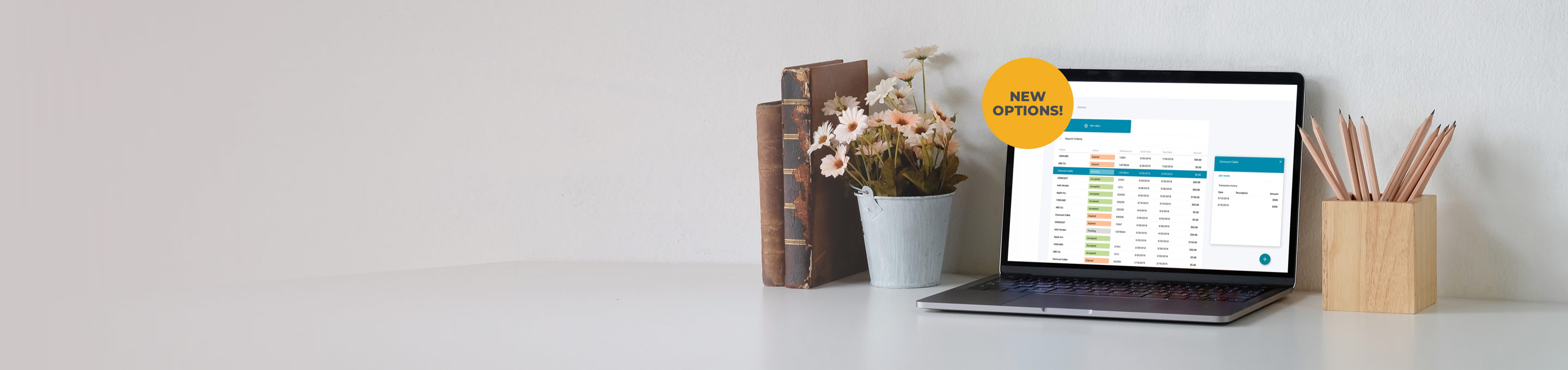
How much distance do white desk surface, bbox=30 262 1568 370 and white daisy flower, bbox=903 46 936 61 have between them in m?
0.25

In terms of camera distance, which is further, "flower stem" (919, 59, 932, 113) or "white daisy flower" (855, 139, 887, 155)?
"flower stem" (919, 59, 932, 113)

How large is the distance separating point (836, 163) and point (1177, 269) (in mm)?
347

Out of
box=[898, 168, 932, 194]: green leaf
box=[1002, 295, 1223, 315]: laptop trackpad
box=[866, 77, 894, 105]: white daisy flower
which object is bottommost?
box=[1002, 295, 1223, 315]: laptop trackpad

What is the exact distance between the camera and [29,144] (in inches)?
64.2

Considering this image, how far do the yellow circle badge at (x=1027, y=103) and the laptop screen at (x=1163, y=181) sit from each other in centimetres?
1

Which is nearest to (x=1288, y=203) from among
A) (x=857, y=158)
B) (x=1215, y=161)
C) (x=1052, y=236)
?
(x=1215, y=161)

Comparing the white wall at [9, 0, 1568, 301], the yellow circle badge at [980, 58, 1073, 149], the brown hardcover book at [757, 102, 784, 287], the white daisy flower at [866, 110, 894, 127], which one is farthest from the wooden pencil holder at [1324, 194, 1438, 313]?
the brown hardcover book at [757, 102, 784, 287]

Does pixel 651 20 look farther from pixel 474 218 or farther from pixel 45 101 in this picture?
pixel 45 101

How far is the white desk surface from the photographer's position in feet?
2.57

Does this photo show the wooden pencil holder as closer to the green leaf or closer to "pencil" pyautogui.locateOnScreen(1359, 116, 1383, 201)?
"pencil" pyautogui.locateOnScreen(1359, 116, 1383, 201)

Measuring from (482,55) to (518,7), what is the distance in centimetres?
8

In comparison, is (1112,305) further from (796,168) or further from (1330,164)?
(796,168)

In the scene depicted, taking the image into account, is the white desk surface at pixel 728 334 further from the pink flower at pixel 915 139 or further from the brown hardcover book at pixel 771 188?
the pink flower at pixel 915 139

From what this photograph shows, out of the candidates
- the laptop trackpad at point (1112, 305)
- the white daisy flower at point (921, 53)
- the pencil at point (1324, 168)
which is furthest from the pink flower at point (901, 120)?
the pencil at point (1324, 168)
